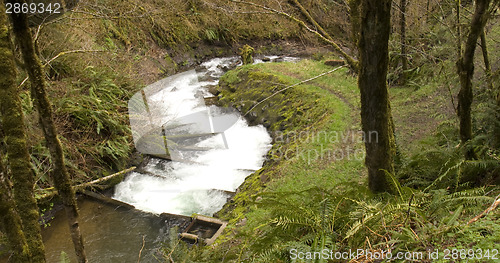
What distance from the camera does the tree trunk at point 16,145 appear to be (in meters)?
2.48

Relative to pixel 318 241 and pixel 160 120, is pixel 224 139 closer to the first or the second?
pixel 160 120

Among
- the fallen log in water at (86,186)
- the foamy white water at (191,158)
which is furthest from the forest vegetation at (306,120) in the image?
the foamy white water at (191,158)

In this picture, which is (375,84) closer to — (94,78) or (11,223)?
(11,223)

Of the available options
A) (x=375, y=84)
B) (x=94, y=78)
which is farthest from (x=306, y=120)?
(x=375, y=84)

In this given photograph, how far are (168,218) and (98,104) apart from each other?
4271 millimetres

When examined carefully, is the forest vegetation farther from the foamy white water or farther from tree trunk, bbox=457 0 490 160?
the foamy white water

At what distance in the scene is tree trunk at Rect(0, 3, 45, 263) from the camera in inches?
97.8

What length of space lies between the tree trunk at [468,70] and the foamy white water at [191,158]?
17.0 ft

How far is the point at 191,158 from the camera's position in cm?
993

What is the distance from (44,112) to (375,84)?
3326 millimetres

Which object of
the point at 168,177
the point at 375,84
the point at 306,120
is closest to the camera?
the point at 375,84

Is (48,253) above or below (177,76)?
below

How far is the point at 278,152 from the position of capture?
9344mm

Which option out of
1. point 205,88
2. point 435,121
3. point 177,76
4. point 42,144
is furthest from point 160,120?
point 435,121
